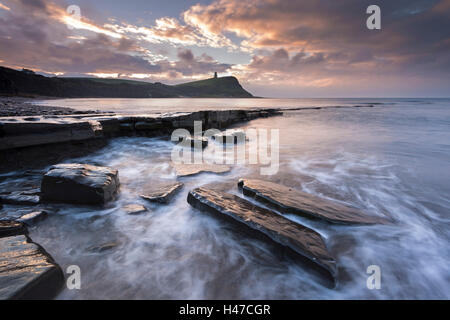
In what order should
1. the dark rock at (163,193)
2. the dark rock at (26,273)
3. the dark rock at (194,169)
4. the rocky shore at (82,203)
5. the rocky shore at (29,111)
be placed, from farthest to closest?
1. the rocky shore at (29,111)
2. the dark rock at (194,169)
3. the dark rock at (163,193)
4. the rocky shore at (82,203)
5. the dark rock at (26,273)

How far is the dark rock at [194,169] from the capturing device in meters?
4.07

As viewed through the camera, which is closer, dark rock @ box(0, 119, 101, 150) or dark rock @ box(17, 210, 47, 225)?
dark rock @ box(17, 210, 47, 225)

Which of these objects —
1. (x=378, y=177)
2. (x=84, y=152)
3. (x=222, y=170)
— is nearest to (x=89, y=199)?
(x=222, y=170)

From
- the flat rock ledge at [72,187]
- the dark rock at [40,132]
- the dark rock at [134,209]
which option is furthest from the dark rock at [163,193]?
the dark rock at [40,132]

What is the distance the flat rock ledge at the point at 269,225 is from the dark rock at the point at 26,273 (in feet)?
5.00

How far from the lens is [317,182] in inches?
152

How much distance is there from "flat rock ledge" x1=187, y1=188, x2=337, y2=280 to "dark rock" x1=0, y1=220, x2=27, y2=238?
5.79 ft

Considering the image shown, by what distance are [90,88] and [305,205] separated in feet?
349

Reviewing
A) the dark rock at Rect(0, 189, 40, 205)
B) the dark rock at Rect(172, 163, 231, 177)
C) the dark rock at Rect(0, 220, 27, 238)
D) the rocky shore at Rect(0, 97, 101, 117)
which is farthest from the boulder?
the rocky shore at Rect(0, 97, 101, 117)

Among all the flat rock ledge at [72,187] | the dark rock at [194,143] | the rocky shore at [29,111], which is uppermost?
the rocky shore at [29,111]

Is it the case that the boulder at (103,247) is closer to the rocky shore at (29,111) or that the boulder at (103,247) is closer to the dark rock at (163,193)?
the dark rock at (163,193)

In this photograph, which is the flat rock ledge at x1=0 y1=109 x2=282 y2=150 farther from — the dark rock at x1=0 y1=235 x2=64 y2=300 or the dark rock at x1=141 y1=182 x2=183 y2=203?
the dark rock at x1=0 y1=235 x2=64 y2=300

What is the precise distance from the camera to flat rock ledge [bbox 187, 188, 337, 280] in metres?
1.73

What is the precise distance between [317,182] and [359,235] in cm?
170
